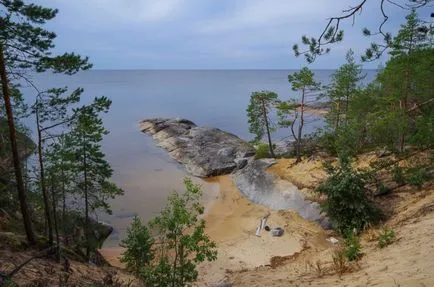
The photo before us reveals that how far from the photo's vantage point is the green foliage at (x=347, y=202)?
1873 cm

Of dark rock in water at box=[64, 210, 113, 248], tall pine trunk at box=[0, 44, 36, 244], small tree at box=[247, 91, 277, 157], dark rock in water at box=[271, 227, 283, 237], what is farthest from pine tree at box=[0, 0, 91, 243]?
small tree at box=[247, 91, 277, 157]

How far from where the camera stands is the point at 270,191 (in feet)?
95.6

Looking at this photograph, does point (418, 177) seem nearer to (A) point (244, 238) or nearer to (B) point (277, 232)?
(B) point (277, 232)

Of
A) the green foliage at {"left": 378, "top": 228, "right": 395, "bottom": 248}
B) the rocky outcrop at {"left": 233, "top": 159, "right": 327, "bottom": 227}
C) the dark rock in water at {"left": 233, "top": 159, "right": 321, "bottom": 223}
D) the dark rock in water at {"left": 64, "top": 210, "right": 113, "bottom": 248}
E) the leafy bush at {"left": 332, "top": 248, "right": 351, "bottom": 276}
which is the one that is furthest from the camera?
the dark rock in water at {"left": 233, "top": 159, "right": 321, "bottom": 223}

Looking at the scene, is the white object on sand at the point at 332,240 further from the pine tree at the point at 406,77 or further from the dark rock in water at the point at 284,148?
the dark rock in water at the point at 284,148

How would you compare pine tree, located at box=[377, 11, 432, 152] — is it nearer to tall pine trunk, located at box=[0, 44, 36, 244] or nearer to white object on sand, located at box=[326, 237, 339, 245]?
white object on sand, located at box=[326, 237, 339, 245]

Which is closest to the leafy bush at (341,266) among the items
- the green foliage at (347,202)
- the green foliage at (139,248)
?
the green foliage at (139,248)

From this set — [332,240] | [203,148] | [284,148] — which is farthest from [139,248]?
[203,148]

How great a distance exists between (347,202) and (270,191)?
10456 millimetres

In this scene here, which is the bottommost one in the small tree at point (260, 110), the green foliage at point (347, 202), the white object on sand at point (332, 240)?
the white object on sand at point (332, 240)

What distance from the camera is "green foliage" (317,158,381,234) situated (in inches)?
738

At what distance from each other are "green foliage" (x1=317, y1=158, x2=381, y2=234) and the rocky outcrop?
3.58 meters

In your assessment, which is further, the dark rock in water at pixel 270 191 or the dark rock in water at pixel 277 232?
the dark rock in water at pixel 270 191

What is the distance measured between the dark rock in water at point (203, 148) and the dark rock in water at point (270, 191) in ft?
15.9
